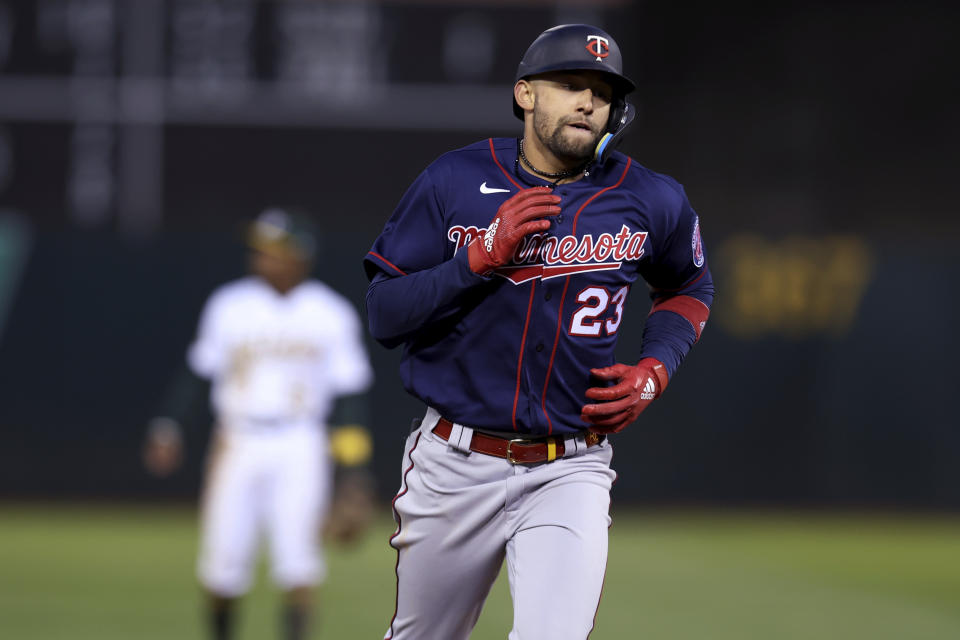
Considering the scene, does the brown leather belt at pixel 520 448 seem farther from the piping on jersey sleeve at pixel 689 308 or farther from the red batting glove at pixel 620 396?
the piping on jersey sleeve at pixel 689 308

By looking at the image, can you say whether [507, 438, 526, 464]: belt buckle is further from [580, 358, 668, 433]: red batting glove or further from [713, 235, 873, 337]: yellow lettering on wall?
[713, 235, 873, 337]: yellow lettering on wall

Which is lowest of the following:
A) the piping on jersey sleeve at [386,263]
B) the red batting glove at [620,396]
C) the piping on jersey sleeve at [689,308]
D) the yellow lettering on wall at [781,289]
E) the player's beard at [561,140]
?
the yellow lettering on wall at [781,289]

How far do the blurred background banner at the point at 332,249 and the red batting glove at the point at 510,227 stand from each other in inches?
335

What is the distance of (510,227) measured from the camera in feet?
11.9

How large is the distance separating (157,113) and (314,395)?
6.15 metres

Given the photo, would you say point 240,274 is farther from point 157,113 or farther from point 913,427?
point 913,427

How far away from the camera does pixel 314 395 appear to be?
720 centimetres

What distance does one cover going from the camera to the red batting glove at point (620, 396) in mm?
3791

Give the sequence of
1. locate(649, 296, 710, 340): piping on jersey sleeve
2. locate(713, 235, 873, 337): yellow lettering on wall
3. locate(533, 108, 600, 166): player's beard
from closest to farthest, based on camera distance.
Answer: locate(533, 108, 600, 166): player's beard, locate(649, 296, 710, 340): piping on jersey sleeve, locate(713, 235, 873, 337): yellow lettering on wall

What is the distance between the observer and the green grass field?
755cm

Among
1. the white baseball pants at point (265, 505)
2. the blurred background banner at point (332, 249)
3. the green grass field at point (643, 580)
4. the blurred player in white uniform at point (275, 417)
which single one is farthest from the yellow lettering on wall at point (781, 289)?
the white baseball pants at point (265, 505)

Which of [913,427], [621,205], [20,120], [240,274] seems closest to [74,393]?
[240,274]

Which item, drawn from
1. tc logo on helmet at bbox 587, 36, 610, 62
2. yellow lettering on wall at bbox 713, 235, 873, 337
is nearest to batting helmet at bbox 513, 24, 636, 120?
tc logo on helmet at bbox 587, 36, 610, 62

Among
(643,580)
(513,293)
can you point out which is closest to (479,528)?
(513,293)
